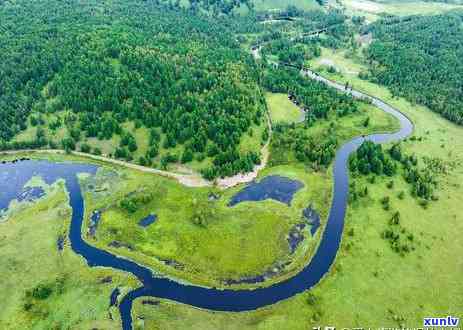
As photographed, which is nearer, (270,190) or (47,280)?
(47,280)

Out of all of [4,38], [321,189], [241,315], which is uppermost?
[4,38]

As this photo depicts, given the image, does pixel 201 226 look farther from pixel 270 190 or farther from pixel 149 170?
pixel 149 170

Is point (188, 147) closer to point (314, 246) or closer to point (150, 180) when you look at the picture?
point (150, 180)

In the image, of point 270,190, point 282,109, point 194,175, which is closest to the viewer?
point 270,190

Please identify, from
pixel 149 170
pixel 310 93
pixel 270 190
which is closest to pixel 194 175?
pixel 149 170

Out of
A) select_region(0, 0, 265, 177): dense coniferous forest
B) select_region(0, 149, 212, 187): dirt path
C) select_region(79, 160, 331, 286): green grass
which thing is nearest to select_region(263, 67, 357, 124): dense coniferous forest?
select_region(0, 0, 265, 177): dense coniferous forest

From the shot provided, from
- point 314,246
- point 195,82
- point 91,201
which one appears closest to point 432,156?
point 314,246
